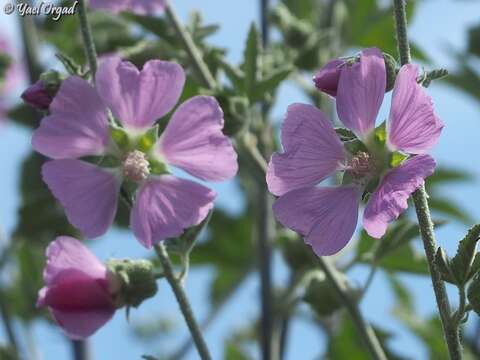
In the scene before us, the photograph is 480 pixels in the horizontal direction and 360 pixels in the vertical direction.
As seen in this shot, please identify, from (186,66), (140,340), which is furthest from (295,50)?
(140,340)

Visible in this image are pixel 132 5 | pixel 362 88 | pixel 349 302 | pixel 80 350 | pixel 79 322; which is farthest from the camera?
pixel 80 350

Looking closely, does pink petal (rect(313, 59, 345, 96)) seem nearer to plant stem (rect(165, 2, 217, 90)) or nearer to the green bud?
the green bud

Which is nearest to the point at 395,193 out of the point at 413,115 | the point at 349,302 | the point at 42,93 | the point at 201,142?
the point at 413,115

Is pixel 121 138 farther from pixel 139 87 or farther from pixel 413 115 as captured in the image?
pixel 413 115

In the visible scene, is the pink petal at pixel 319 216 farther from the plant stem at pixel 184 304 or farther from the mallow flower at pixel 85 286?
the mallow flower at pixel 85 286

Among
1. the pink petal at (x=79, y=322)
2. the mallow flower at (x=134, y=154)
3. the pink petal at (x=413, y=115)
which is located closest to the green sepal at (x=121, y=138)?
the mallow flower at (x=134, y=154)

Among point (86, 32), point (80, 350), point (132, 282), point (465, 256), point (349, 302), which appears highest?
point (86, 32)
